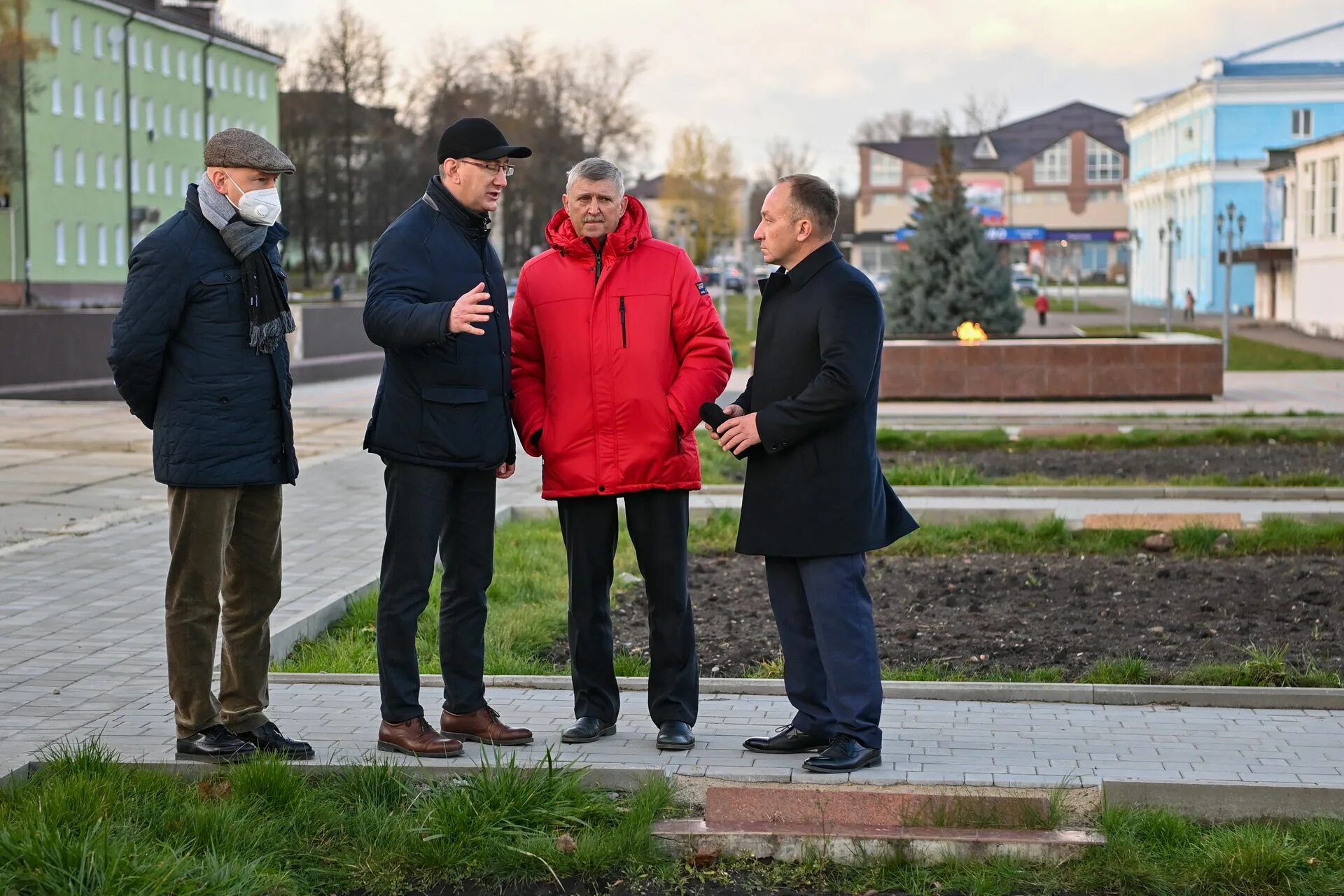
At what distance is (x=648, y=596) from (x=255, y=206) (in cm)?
175

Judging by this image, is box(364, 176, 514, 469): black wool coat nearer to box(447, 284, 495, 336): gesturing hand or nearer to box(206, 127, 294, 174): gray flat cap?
box(447, 284, 495, 336): gesturing hand

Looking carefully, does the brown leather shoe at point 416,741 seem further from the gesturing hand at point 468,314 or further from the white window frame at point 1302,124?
the white window frame at point 1302,124

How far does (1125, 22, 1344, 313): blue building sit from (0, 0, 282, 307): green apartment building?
3908 centimetres

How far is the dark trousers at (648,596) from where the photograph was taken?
18.4 ft

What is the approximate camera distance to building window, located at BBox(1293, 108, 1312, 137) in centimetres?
7031

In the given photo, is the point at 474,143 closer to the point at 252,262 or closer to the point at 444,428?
the point at 252,262

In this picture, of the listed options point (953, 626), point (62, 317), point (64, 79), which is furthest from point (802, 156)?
point (953, 626)

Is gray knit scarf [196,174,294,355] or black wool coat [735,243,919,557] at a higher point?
gray knit scarf [196,174,294,355]

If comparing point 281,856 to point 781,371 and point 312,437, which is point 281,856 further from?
point 312,437

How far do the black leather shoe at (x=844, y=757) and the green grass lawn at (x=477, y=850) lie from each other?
438 millimetres

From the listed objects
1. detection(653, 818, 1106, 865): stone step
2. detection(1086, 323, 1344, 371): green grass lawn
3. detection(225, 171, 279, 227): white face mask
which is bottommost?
detection(653, 818, 1106, 865): stone step

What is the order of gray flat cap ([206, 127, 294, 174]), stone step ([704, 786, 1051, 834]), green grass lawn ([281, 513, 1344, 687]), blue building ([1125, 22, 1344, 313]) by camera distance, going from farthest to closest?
blue building ([1125, 22, 1344, 313]), green grass lawn ([281, 513, 1344, 687]), gray flat cap ([206, 127, 294, 174]), stone step ([704, 786, 1051, 834])

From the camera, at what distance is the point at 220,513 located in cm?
538

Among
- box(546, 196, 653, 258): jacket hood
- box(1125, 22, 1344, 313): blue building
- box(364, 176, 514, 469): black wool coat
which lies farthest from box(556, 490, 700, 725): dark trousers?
box(1125, 22, 1344, 313): blue building
